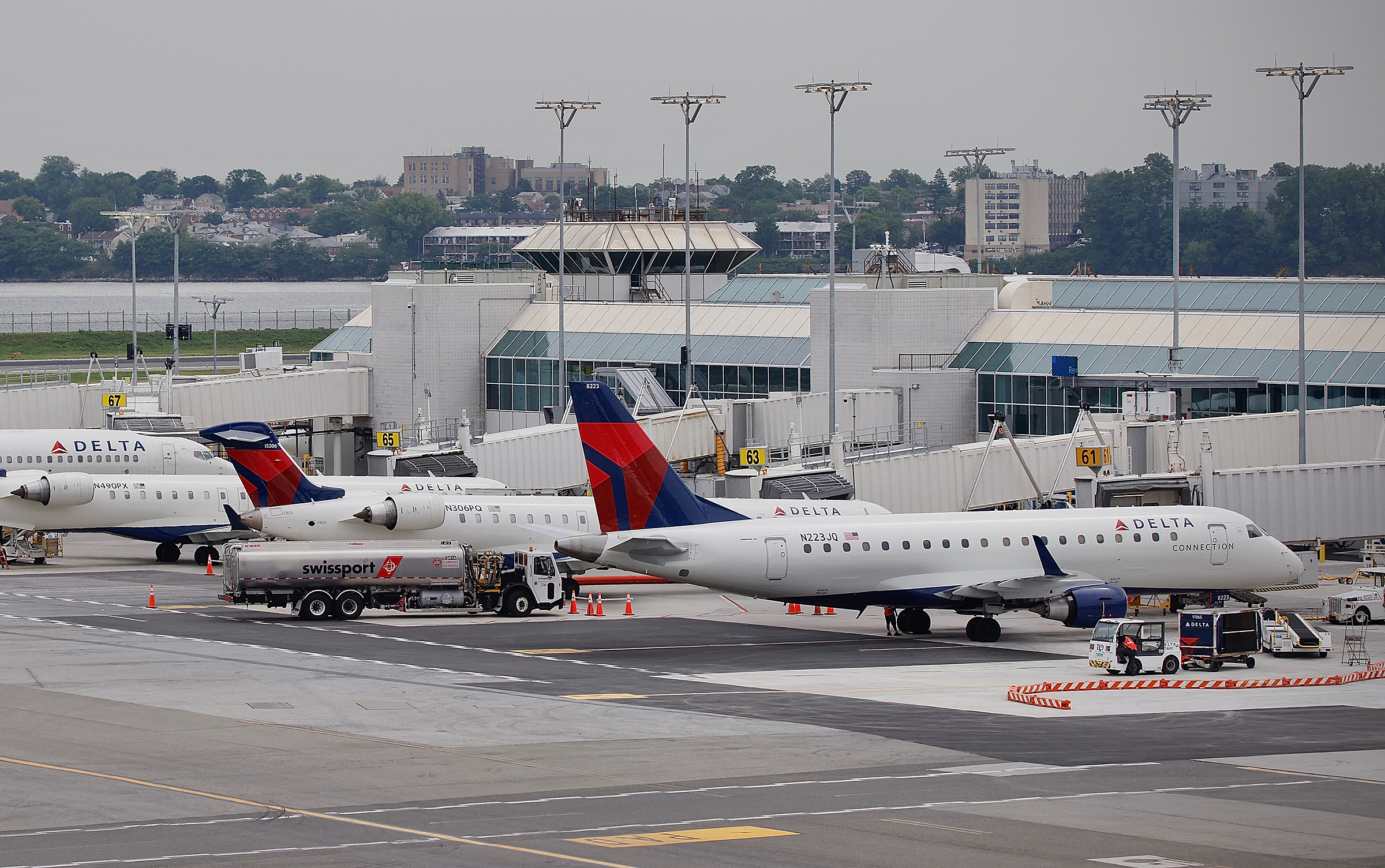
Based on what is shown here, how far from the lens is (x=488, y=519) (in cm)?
6053

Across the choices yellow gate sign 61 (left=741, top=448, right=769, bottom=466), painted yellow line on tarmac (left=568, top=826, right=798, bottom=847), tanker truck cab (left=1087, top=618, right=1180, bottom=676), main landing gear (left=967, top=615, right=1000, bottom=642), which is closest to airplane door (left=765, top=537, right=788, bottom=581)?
main landing gear (left=967, top=615, right=1000, bottom=642)

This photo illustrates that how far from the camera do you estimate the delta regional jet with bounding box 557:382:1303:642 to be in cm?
4778

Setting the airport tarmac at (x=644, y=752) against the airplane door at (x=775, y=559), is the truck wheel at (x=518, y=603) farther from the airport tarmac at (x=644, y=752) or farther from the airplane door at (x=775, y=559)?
the airplane door at (x=775, y=559)

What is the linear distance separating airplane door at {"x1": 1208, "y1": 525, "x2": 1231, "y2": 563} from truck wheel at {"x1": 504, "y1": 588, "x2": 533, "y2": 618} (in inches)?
844

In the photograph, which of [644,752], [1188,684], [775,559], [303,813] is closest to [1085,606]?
[1188,684]

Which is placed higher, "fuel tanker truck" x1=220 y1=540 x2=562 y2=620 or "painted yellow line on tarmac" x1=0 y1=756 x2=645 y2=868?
"fuel tanker truck" x1=220 y1=540 x2=562 y2=620

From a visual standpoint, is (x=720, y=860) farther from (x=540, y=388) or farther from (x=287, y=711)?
(x=540, y=388)

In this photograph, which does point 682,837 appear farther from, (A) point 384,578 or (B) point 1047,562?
(A) point 384,578

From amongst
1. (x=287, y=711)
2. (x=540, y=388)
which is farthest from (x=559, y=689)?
(x=540, y=388)

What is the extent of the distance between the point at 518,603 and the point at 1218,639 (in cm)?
2228

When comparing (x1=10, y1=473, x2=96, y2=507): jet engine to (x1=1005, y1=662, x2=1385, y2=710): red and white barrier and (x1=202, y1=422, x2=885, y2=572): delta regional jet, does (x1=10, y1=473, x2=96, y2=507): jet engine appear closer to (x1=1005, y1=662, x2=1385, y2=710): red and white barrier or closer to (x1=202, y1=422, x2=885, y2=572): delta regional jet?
(x1=202, y1=422, x2=885, y2=572): delta regional jet

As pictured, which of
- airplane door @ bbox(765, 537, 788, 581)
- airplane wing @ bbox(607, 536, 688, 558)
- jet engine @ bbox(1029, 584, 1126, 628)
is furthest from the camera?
jet engine @ bbox(1029, 584, 1126, 628)

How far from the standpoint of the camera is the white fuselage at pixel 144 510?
2687 inches

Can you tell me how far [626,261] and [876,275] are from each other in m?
17.9
